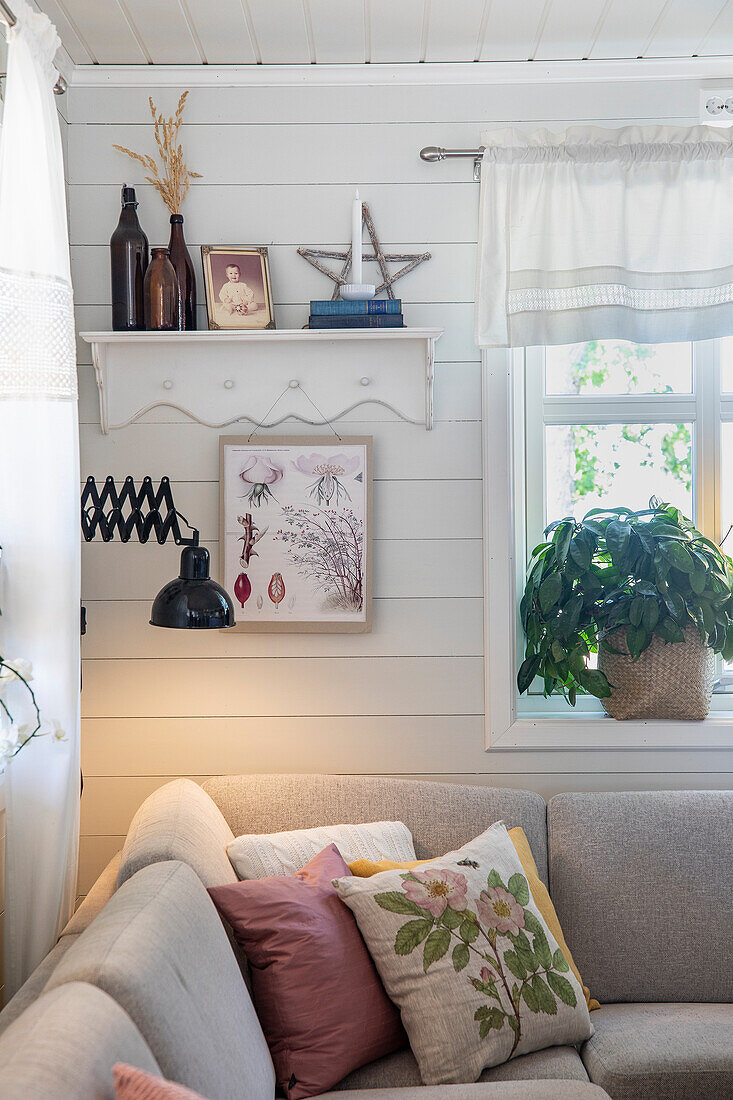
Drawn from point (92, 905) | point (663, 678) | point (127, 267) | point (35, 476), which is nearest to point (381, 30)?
point (127, 267)

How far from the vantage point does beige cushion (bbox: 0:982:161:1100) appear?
947 mm

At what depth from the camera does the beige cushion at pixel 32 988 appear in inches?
53.8

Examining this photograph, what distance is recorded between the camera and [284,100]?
2254 mm

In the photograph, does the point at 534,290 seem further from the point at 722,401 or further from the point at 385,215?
the point at 722,401

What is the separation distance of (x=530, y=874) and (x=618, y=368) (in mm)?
1341

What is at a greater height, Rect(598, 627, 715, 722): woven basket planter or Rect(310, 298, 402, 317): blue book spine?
Rect(310, 298, 402, 317): blue book spine

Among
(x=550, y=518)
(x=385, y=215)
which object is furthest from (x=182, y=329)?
(x=550, y=518)

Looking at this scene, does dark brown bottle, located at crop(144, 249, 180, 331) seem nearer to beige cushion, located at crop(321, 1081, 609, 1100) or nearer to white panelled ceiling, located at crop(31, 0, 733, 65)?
white panelled ceiling, located at crop(31, 0, 733, 65)

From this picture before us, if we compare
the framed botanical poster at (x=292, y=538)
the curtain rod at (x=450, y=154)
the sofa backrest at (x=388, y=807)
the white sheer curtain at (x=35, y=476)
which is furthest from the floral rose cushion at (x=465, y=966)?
the curtain rod at (x=450, y=154)

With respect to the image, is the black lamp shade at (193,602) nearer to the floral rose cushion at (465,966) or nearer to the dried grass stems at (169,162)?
the floral rose cushion at (465,966)

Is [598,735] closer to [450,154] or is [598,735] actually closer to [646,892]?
[646,892]

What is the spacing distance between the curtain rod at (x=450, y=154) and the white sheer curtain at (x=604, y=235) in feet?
0.14

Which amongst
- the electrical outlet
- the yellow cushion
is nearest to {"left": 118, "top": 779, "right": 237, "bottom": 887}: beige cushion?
the yellow cushion

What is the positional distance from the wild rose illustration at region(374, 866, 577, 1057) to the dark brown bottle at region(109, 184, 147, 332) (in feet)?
4.83
